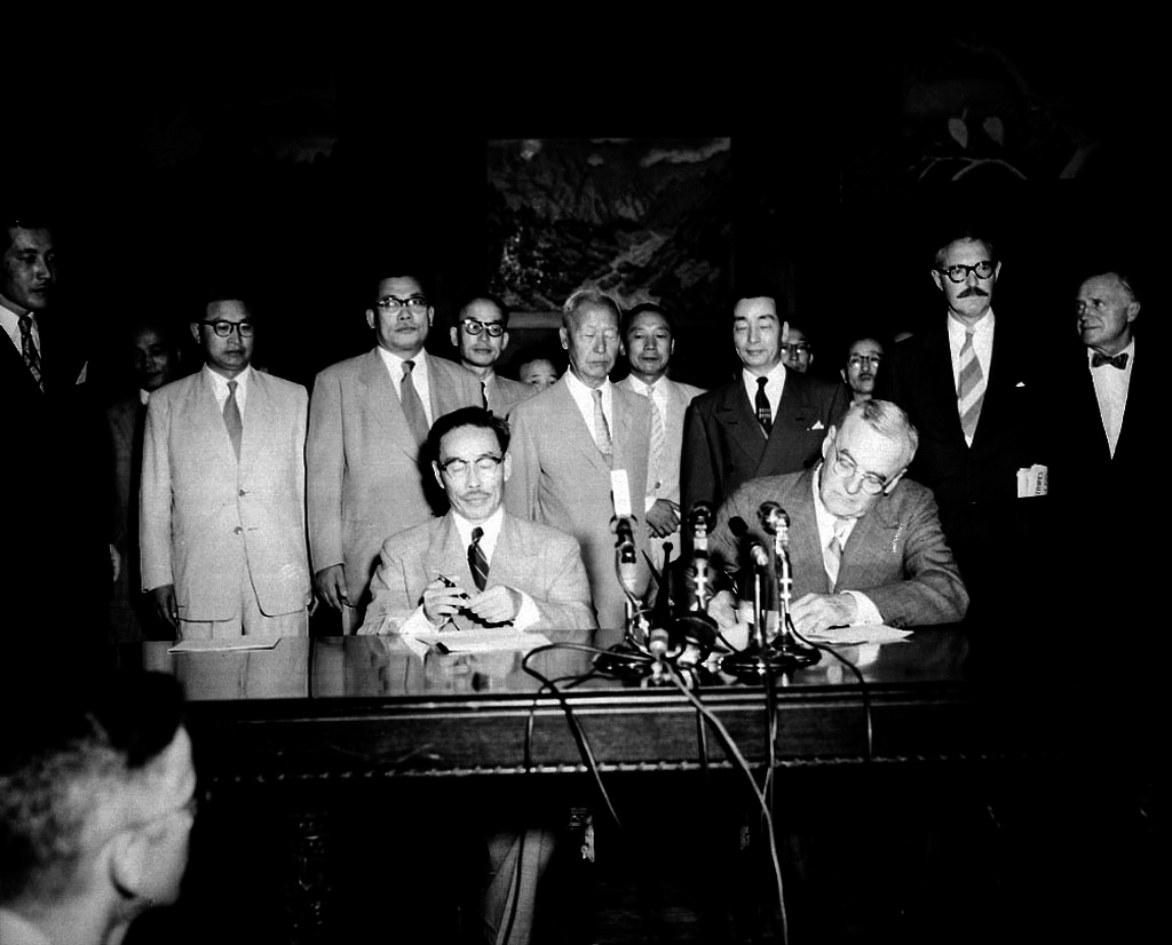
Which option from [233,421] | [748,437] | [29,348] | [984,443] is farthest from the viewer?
[748,437]

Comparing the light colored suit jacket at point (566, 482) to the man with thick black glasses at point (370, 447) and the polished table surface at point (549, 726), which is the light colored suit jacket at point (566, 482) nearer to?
the man with thick black glasses at point (370, 447)

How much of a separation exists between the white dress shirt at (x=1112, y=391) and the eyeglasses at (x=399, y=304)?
2.58m

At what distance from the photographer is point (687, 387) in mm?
4715

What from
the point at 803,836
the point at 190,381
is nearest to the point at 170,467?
the point at 190,381

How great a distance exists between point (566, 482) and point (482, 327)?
91cm

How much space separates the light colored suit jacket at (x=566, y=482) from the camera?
4066 mm

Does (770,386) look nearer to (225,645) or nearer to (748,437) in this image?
(748,437)

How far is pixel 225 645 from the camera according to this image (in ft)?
8.87

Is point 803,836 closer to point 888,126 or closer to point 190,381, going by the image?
point 190,381

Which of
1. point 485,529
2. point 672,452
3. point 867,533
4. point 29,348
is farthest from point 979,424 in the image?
point 29,348

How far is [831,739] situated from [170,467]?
281cm

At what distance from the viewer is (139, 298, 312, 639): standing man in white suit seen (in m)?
3.85

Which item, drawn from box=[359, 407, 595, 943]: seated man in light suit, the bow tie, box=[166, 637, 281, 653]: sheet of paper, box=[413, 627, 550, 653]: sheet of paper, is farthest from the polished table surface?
the bow tie

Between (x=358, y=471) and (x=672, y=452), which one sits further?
(x=672, y=452)
